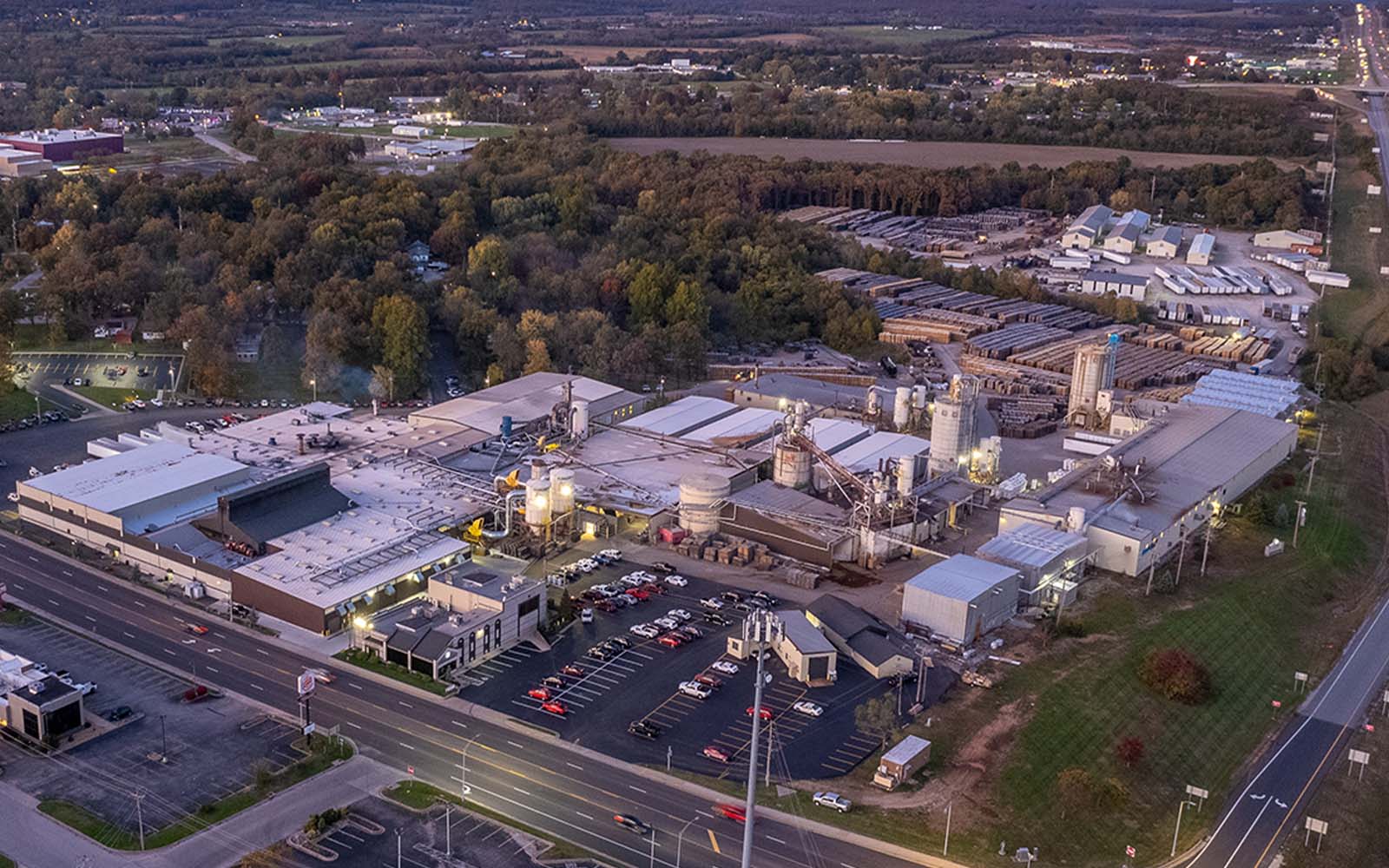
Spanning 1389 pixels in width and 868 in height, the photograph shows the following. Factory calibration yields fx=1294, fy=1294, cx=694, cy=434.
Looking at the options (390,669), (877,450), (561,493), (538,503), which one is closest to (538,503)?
(538,503)

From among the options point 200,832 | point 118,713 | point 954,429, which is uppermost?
point 954,429

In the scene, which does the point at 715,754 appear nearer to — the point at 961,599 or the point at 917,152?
the point at 961,599

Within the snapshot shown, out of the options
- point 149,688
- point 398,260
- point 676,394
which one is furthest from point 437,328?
point 149,688

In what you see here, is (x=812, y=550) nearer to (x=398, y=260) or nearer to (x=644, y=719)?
(x=644, y=719)

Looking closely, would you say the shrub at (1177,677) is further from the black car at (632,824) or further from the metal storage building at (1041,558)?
the black car at (632,824)

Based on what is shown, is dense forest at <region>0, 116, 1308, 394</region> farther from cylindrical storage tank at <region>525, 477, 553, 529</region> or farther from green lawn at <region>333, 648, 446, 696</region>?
green lawn at <region>333, 648, 446, 696</region>
